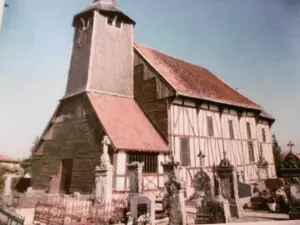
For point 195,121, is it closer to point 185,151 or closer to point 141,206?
point 185,151

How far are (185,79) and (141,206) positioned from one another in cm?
824

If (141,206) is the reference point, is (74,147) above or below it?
above

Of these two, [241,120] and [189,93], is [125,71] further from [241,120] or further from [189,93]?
[241,120]

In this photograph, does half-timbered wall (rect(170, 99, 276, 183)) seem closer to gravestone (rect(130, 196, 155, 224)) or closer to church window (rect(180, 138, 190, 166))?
church window (rect(180, 138, 190, 166))

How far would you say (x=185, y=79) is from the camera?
42.5ft

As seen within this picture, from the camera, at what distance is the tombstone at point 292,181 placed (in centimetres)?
678

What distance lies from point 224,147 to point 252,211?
457 centimetres

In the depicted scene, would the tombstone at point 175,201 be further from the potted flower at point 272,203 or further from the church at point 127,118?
the potted flower at point 272,203

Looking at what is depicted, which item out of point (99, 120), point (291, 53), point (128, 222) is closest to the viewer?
point (128, 222)

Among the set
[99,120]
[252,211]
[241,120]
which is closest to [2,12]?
[99,120]

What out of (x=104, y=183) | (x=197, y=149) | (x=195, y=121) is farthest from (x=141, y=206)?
(x=195, y=121)

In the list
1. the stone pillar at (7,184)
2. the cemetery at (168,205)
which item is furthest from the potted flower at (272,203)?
the stone pillar at (7,184)

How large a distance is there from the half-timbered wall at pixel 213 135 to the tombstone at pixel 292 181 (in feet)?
14.6

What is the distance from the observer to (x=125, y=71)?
1291 cm
